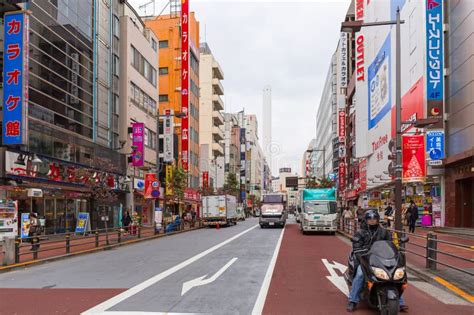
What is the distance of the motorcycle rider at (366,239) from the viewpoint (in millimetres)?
7899

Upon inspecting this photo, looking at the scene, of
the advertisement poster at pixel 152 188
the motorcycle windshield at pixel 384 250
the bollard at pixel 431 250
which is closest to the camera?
the motorcycle windshield at pixel 384 250

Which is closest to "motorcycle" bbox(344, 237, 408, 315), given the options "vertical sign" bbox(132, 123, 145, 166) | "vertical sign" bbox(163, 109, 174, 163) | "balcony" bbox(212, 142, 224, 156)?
"vertical sign" bbox(132, 123, 145, 166)

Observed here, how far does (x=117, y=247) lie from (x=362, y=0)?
150 ft

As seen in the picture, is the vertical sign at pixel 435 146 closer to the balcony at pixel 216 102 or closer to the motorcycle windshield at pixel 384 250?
the motorcycle windshield at pixel 384 250

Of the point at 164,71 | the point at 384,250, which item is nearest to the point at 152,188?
the point at 384,250

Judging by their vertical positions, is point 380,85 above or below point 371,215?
above

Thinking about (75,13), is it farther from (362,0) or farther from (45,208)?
(362,0)

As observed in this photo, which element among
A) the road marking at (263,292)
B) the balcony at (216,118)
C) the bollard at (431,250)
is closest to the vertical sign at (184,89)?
the balcony at (216,118)

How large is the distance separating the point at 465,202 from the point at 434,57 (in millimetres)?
8935

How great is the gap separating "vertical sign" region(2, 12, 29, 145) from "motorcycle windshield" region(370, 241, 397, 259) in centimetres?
2008

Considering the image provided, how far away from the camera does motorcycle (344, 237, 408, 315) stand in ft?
23.0

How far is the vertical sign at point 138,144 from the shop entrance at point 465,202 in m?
24.3

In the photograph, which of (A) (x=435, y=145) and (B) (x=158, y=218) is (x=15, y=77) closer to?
(B) (x=158, y=218)

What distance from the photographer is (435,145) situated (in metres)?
30.4
